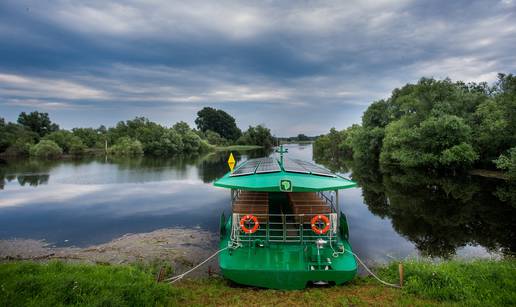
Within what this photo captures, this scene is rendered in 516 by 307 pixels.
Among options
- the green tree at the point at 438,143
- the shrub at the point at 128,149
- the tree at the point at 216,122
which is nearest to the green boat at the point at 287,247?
the green tree at the point at 438,143

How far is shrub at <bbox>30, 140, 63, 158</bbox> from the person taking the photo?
202 feet

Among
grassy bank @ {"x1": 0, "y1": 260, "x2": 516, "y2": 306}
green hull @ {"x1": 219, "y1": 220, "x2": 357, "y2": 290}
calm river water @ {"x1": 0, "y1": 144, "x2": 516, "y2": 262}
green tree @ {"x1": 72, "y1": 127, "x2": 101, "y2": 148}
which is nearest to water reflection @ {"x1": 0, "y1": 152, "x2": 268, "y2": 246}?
calm river water @ {"x1": 0, "y1": 144, "x2": 516, "y2": 262}

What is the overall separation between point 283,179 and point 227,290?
3091 mm

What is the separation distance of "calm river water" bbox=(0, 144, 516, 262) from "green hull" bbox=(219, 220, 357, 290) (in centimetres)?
383

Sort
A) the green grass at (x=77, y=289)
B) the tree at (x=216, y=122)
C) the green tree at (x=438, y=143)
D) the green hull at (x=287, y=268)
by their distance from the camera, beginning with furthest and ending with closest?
1. the tree at (x=216, y=122)
2. the green tree at (x=438, y=143)
3. the green hull at (x=287, y=268)
4. the green grass at (x=77, y=289)

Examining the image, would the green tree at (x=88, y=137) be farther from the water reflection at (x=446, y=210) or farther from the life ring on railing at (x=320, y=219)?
the life ring on railing at (x=320, y=219)

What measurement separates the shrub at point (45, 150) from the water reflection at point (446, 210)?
6305cm

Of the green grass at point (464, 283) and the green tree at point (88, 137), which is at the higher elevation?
the green tree at point (88, 137)

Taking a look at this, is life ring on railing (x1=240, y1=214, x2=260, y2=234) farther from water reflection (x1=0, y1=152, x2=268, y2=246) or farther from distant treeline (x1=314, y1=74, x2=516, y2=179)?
distant treeline (x1=314, y1=74, x2=516, y2=179)

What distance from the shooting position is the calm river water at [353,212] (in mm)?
12586

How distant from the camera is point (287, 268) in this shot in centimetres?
726

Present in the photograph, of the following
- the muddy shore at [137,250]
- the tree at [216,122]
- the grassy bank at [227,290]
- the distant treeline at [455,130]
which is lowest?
the muddy shore at [137,250]

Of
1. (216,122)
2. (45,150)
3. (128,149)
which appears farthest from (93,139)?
(216,122)

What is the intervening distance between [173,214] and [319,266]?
11.6 metres
